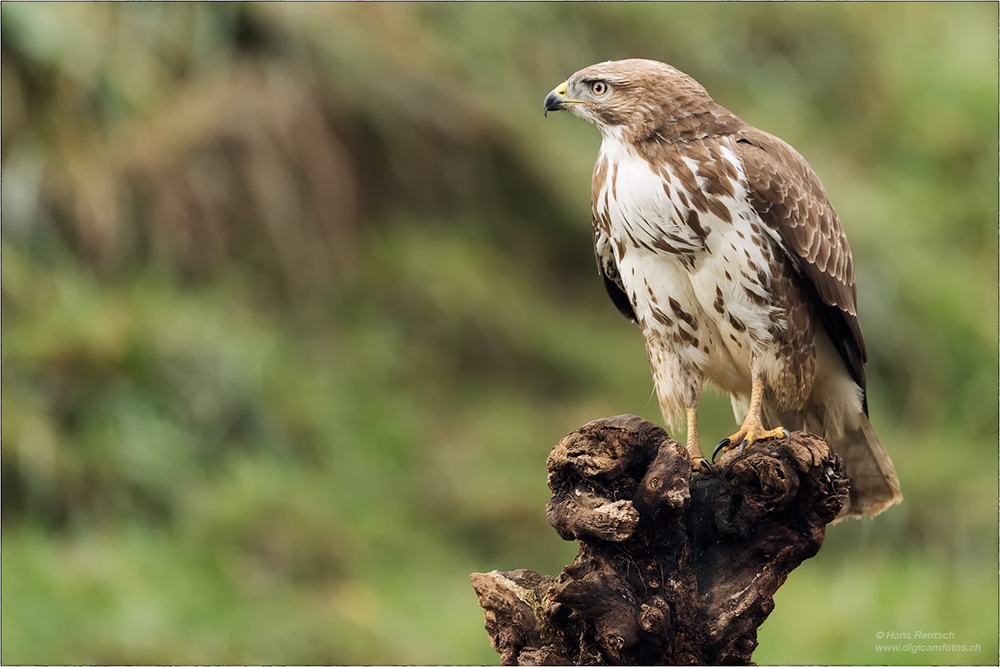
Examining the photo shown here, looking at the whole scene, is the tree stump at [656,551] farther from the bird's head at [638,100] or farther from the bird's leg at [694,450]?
the bird's head at [638,100]

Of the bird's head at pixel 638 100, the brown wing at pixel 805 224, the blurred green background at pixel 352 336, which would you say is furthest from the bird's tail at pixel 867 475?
the blurred green background at pixel 352 336

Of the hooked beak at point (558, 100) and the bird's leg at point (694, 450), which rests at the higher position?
the hooked beak at point (558, 100)

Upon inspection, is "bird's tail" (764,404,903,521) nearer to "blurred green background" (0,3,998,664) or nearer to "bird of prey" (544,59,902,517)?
"bird of prey" (544,59,902,517)

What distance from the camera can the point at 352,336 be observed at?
696 centimetres

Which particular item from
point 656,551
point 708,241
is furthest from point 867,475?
point 656,551

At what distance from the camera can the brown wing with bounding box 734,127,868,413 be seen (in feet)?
11.6

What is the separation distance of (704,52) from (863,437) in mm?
5193

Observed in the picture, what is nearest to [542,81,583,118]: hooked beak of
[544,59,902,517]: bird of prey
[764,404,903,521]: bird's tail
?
[544,59,902,517]: bird of prey

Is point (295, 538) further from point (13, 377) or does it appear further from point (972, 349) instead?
point (972, 349)

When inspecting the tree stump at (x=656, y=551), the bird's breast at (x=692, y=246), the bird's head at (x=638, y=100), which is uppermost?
the bird's head at (x=638, y=100)

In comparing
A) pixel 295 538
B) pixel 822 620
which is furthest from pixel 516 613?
pixel 822 620

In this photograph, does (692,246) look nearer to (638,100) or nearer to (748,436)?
(638,100)

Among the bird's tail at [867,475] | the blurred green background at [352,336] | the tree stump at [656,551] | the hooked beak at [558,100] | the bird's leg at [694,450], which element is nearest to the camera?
the tree stump at [656,551]

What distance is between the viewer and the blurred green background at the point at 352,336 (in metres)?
5.71
